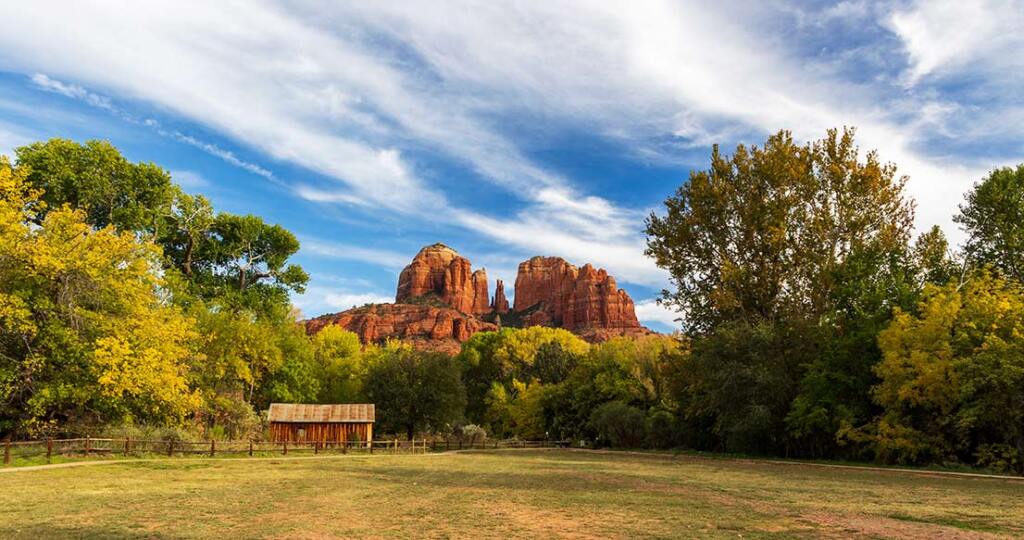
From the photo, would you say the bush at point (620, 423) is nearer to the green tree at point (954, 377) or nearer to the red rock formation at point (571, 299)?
the green tree at point (954, 377)

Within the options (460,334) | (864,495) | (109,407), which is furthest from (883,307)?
(460,334)

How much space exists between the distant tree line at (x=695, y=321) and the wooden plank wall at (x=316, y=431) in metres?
2.43

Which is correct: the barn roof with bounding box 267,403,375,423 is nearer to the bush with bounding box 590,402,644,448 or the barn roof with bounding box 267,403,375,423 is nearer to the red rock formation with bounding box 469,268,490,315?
the bush with bounding box 590,402,644,448

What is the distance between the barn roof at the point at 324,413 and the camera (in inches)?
1891

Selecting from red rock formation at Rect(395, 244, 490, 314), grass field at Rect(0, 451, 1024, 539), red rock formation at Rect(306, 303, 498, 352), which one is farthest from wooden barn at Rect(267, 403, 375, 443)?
red rock formation at Rect(395, 244, 490, 314)

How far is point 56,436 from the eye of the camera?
30.0 meters

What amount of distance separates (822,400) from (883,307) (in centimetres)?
628

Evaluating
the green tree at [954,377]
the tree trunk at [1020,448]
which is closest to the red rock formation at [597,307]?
the green tree at [954,377]

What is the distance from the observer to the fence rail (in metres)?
25.7

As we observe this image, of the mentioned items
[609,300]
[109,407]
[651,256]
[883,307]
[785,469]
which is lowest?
[785,469]

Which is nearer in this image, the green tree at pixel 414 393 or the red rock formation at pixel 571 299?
the green tree at pixel 414 393

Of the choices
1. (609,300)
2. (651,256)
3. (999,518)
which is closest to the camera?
(999,518)

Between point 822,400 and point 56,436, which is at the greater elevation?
point 822,400

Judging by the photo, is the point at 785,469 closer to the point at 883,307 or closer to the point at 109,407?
the point at 883,307
